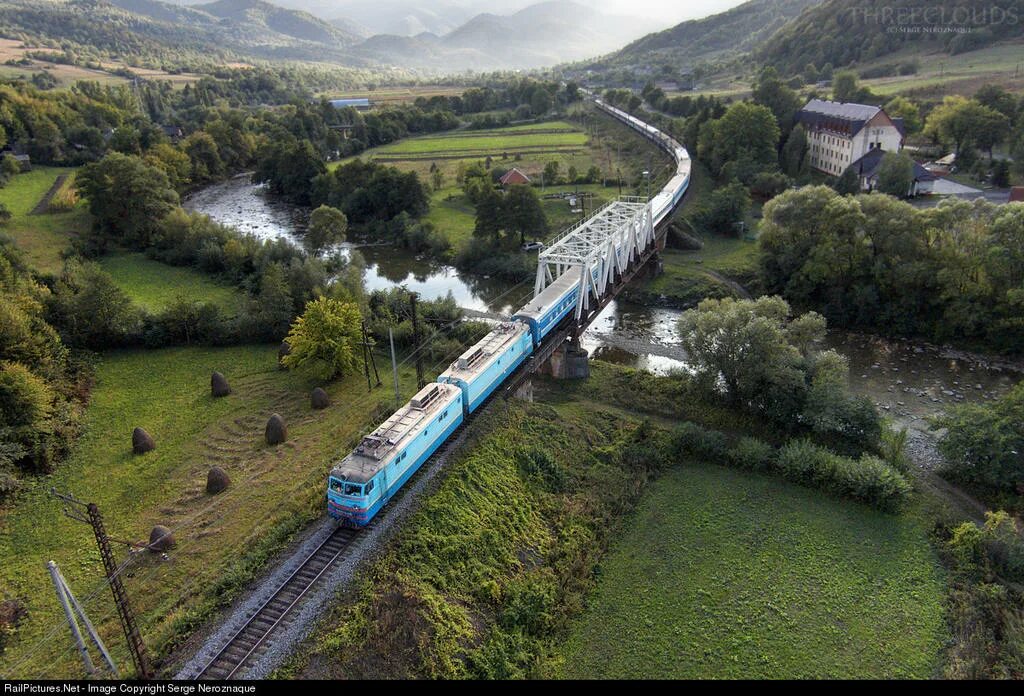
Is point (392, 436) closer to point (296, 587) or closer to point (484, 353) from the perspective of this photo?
point (296, 587)

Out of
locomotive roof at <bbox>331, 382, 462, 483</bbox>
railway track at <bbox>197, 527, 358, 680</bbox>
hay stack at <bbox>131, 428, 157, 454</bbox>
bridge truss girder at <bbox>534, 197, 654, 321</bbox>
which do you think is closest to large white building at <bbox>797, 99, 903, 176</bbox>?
bridge truss girder at <bbox>534, 197, 654, 321</bbox>

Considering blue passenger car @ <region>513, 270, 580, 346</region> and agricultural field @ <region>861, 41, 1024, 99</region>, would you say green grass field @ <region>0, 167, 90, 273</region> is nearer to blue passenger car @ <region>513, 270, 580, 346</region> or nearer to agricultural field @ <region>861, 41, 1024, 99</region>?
blue passenger car @ <region>513, 270, 580, 346</region>

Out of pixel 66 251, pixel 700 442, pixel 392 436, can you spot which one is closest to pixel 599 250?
pixel 700 442

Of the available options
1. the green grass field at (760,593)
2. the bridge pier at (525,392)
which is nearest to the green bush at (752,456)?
the green grass field at (760,593)

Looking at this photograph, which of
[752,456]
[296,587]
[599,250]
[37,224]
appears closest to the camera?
[296,587]

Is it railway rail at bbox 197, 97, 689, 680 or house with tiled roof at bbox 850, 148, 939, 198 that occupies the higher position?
house with tiled roof at bbox 850, 148, 939, 198

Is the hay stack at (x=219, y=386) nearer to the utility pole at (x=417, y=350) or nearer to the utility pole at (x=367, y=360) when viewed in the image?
the utility pole at (x=367, y=360)
